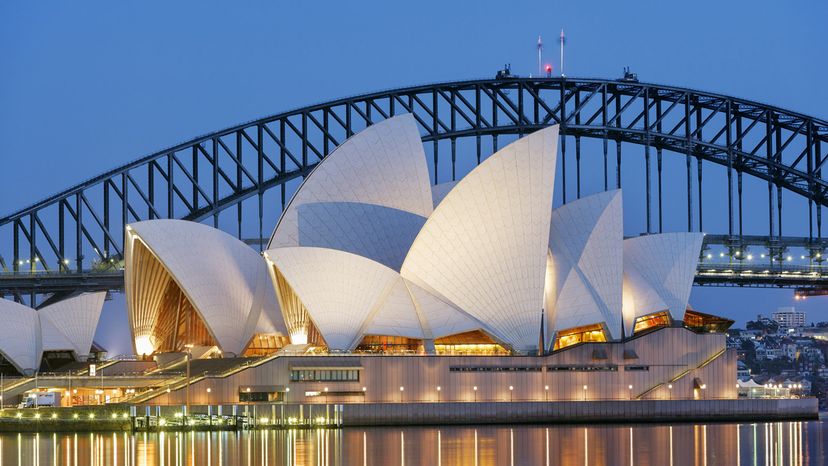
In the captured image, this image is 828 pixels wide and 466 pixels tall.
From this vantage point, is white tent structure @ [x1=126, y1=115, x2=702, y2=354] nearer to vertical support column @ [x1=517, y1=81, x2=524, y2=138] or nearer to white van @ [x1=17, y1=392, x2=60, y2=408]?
white van @ [x1=17, y1=392, x2=60, y2=408]

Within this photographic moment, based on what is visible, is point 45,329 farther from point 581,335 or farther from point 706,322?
point 706,322

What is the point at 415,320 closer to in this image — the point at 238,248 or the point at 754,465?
the point at 238,248

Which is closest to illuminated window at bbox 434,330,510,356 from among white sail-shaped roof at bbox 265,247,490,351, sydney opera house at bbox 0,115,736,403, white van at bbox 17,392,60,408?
sydney opera house at bbox 0,115,736,403

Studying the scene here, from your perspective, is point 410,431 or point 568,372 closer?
point 410,431

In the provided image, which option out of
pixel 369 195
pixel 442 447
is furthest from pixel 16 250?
pixel 442 447

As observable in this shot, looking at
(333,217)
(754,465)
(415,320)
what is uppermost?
(333,217)

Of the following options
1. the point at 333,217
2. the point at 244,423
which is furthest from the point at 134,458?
the point at 333,217
